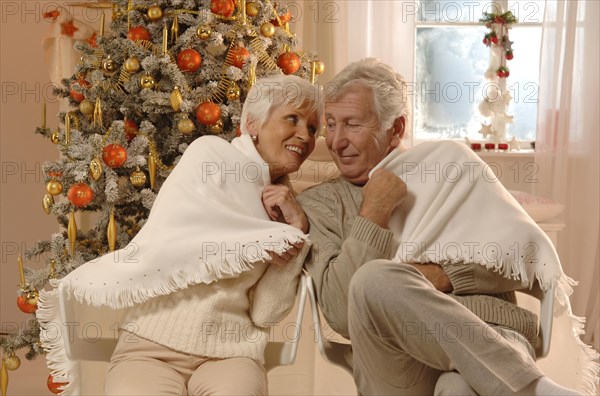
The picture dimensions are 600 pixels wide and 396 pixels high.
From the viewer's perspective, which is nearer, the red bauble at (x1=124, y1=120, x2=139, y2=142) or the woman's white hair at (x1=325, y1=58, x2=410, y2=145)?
the woman's white hair at (x1=325, y1=58, x2=410, y2=145)

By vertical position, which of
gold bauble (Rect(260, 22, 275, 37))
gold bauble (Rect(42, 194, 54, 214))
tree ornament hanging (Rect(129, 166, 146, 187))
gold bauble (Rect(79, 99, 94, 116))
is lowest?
gold bauble (Rect(42, 194, 54, 214))

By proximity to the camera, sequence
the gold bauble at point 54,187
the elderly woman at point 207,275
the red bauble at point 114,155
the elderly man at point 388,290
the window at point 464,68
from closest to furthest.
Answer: the elderly man at point 388,290 < the elderly woman at point 207,275 < the red bauble at point 114,155 < the gold bauble at point 54,187 < the window at point 464,68

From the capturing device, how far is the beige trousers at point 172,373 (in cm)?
192

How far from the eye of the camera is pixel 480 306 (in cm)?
205

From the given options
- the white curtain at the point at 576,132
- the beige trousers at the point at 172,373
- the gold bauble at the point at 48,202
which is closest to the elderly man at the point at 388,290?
the beige trousers at the point at 172,373

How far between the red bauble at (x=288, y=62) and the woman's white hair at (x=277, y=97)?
3.15ft

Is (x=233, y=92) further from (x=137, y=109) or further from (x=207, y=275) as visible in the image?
(x=207, y=275)

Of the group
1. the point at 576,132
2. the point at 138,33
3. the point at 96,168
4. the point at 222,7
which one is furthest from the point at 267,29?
the point at 576,132

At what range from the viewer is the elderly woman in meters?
2.04

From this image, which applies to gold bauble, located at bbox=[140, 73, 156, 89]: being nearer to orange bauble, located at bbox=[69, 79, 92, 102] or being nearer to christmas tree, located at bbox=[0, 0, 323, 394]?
christmas tree, located at bbox=[0, 0, 323, 394]

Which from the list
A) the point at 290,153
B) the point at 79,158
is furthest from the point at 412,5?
the point at 290,153

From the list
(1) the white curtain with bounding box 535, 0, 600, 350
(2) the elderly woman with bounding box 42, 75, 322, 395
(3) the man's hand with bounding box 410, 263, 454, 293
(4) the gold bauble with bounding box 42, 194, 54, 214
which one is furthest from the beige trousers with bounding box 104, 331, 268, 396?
(1) the white curtain with bounding box 535, 0, 600, 350

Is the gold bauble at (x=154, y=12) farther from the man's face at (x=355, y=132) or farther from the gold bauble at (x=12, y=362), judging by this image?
the gold bauble at (x=12, y=362)

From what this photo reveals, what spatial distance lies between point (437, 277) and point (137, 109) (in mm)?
1397
